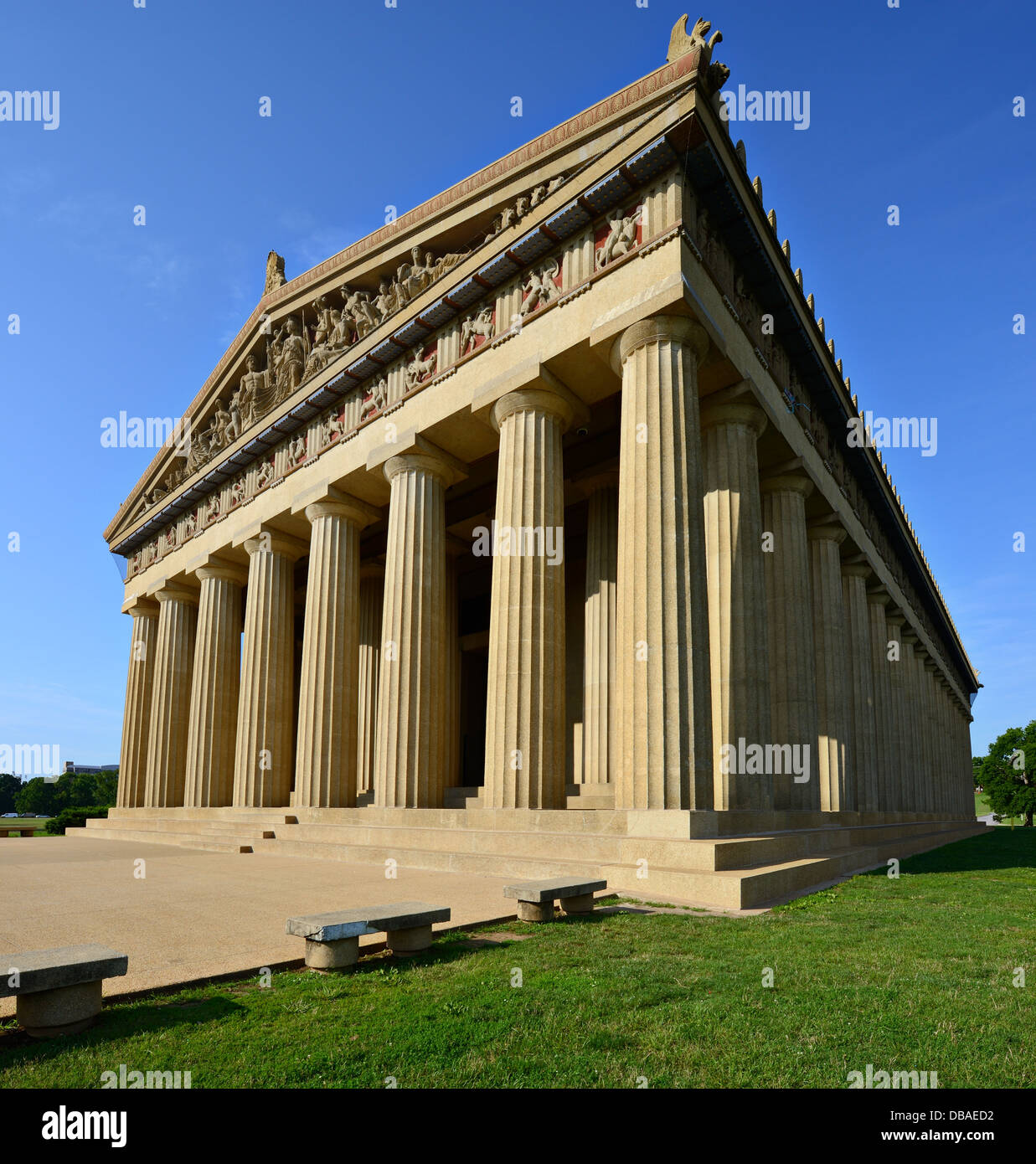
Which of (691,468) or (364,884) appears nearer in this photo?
(364,884)

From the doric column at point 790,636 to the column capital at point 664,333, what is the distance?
7.48 metres

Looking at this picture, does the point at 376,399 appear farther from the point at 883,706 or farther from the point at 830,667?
the point at 883,706

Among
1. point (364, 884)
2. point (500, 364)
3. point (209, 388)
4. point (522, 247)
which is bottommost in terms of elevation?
point (364, 884)

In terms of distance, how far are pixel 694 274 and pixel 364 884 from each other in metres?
14.0

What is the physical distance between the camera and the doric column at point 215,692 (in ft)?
108

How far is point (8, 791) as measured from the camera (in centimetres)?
14325

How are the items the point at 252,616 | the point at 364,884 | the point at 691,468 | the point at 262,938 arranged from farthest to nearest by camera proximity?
the point at 252,616 < the point at 691,468 < the point at 364,884 < the point at 262,938

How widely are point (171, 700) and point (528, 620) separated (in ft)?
85.0

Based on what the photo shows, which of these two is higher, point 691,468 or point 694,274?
point 694,274

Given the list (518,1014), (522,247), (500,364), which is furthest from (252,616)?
(518,1014)

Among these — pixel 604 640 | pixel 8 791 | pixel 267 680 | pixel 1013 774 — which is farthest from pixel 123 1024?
pixel 8 791

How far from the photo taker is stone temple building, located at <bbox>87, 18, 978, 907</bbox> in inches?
630
